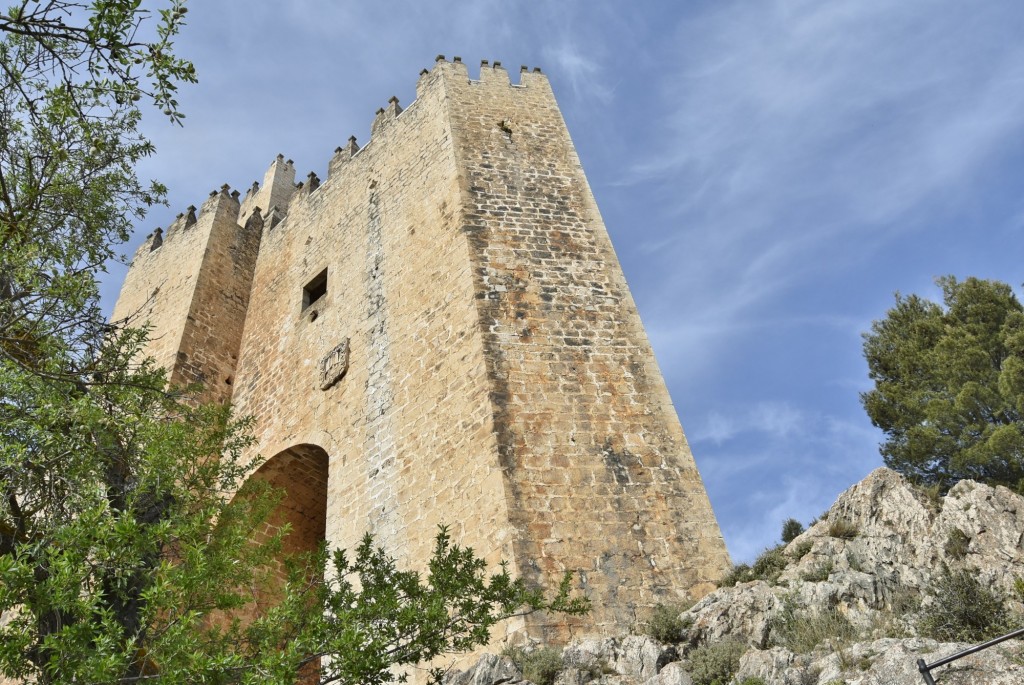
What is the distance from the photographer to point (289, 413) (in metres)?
11.1

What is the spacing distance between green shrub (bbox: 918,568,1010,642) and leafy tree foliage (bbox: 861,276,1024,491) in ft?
17.6

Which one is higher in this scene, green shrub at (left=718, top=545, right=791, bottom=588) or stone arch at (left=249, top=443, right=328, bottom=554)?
stone arch at (left=249, top=443, right=328, bottom=554)

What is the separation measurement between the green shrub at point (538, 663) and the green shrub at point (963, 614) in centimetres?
249

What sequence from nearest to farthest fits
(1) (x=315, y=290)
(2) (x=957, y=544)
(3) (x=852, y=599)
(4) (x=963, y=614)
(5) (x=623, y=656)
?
(4) (x=963, y=614) → (5) (x=623, y=656) → (3) (x=852, y=599) → (2) (x=957, y=544) → (1) (x=315, y=290)

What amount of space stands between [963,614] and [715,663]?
5.55 ft

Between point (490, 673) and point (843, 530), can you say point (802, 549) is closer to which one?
point (843, 530)

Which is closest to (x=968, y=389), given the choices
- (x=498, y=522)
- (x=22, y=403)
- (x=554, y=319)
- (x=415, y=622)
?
(x=554, y=319)

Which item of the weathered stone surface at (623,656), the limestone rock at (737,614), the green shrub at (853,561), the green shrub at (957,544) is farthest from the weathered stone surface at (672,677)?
the green shrub at (957,544)

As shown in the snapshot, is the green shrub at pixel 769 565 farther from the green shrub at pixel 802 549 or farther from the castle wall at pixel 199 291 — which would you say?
the castle wall at pixel 199 291

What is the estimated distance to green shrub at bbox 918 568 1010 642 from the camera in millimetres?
5324

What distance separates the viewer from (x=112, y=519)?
16.5ft

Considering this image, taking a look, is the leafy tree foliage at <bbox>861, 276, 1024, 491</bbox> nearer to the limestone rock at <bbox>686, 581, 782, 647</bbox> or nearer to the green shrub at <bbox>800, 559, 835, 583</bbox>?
the green shrub at <bbox>800, 559, 835, 583</bbox>

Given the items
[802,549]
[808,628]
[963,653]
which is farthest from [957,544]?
[963,653]

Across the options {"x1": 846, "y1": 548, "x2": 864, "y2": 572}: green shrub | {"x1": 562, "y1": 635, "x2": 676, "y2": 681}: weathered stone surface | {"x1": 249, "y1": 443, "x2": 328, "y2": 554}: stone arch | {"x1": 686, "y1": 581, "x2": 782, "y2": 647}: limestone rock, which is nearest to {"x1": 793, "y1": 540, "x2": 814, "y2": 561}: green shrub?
{"x1": 846, "y1": 548, "x2": 864, "y2": 572}: green shrub
